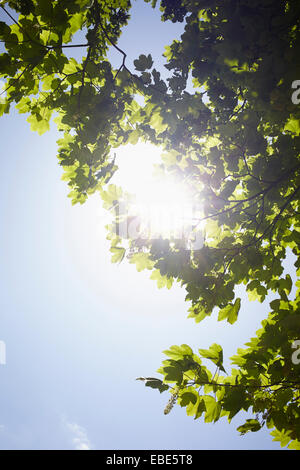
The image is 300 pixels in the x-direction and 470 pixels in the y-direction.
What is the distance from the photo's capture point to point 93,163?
3.05 meters

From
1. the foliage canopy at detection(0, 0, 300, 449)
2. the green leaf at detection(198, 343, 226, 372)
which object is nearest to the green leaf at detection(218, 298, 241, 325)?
the foliage canopy at detection(0, 0, 300, 449)

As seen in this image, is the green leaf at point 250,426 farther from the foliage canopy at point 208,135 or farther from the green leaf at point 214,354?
the green leaf at point 214,354

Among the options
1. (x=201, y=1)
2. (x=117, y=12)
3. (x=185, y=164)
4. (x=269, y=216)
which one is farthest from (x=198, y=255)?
(x=117, y=12)

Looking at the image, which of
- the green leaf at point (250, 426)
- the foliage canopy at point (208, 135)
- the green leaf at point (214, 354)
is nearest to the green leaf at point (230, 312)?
the foliage canopy at point (208, 135)

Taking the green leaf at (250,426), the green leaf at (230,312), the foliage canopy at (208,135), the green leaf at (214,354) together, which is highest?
the foliage canopy at (208,135)

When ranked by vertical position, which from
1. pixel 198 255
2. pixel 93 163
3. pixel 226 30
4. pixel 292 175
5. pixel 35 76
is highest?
pixel 35 76

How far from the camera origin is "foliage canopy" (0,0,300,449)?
1.99 m

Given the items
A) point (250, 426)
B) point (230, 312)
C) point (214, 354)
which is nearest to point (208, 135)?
point (230, 312)

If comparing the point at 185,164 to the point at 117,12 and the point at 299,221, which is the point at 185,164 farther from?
the point at 117,12

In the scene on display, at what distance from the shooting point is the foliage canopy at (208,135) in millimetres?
1989

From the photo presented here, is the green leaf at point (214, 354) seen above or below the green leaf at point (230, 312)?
below

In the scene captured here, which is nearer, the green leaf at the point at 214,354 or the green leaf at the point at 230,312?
the green leaf at the point at 214,354

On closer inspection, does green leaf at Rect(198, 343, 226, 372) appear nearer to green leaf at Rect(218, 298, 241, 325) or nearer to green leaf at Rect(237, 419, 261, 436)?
green leaf at Rect(218, 298, 241, 325)
